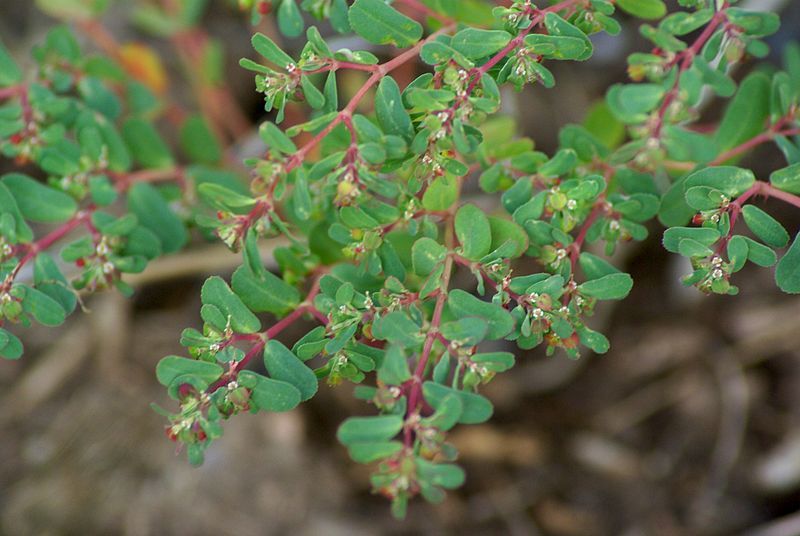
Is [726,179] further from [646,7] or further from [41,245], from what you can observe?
[41,245]

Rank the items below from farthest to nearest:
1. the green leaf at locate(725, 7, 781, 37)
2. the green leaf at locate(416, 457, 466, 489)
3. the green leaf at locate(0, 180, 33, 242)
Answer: the green leaf at locate(0, 180, 33, 242), the green leaf at locate(725, 7, 781, 37), the green leaf at locate(416, 457, 466, 489)

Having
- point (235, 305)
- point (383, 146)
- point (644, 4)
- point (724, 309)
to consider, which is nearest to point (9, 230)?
point (235, 305)

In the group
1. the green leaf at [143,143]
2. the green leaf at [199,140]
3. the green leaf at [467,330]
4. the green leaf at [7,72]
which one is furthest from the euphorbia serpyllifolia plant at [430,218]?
the green leaf at [199,140]

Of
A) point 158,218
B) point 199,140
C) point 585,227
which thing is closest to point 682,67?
point 585,227

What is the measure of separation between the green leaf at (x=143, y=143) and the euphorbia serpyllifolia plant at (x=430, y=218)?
0.44 metres

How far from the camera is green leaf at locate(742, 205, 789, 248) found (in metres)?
1.53

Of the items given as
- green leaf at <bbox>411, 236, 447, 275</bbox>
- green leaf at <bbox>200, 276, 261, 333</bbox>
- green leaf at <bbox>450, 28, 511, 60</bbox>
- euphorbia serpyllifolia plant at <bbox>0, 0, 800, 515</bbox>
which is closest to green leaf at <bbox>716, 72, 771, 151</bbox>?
euphorbia serpyllifolia plant at <bbox>0, 0, 800, 515</bbox>

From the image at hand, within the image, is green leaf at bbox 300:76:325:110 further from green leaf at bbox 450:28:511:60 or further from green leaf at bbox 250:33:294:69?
green leaf at bbox 450:28:511:60

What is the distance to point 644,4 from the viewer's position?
1.71m

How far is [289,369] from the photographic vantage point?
61.4 inches

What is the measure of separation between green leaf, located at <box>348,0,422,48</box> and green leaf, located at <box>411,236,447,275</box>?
0.42 metres

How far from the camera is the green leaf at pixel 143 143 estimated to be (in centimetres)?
236

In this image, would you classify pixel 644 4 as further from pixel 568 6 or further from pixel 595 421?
pixel 595 421

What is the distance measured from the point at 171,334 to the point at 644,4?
7.46 feet
